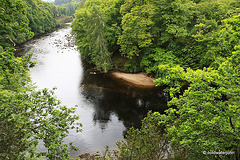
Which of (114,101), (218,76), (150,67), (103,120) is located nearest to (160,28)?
(150,67)

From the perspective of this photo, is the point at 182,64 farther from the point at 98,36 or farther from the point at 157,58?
the point at 98,36

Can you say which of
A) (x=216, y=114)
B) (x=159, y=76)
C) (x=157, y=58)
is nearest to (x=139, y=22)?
(x=157, y=58)

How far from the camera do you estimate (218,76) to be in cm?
707

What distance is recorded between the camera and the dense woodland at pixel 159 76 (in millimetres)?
6488

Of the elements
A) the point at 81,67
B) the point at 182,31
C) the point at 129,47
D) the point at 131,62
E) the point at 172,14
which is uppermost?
the point at 172,14

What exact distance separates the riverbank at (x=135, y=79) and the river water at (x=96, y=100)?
1.14m

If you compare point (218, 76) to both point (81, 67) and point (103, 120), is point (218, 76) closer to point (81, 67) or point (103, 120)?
point (103, 120)

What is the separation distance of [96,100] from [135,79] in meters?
7.95

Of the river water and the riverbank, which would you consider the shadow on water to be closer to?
the river water

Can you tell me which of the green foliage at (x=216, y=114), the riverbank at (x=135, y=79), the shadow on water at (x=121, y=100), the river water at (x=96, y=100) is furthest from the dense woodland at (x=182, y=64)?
the shadow on water at (x=121, y=100)

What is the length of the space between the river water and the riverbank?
1141 mm

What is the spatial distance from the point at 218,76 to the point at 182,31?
55.9ft

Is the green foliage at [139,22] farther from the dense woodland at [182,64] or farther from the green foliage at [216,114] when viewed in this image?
the green foliage at [216,114]

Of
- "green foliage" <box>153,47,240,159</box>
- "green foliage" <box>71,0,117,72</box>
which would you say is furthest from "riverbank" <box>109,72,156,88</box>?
"green foliage" <box>153,47,240,159</box>
